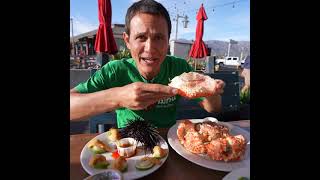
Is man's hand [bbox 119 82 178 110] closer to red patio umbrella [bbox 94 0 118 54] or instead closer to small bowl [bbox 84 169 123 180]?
small bowl [bbox 84 169 123 180]

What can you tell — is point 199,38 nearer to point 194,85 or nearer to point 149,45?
point 149,45

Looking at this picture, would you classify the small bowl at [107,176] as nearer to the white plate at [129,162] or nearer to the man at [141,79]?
the white plate at [129,162]

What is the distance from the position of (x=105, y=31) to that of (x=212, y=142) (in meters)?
2.23

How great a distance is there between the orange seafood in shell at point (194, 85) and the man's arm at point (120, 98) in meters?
0.16

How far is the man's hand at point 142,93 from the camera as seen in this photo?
4.15 ft

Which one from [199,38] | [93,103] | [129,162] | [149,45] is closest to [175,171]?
[129,162]

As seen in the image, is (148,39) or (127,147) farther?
(148,39)

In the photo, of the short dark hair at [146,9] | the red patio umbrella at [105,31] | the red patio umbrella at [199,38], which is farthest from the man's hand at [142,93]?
the red patio umbrella at [199,38]

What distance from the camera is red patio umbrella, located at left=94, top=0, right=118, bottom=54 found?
264cm

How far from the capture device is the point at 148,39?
1654 mm

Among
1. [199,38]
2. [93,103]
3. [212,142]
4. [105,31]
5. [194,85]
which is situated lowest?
[212,142]

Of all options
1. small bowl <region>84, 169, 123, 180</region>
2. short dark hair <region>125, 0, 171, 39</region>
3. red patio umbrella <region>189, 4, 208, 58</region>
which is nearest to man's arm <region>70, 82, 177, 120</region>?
small bowl <region>84, 169, 123, 180</region>
